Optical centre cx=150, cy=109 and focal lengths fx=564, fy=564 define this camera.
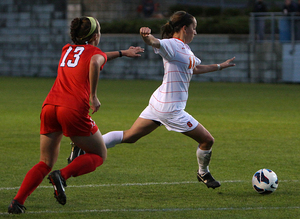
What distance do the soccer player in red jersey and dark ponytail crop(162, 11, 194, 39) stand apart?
1.28 meters

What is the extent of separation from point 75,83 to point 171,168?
288 cm

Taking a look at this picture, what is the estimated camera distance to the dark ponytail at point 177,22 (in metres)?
6.07

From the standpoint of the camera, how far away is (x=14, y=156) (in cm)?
823

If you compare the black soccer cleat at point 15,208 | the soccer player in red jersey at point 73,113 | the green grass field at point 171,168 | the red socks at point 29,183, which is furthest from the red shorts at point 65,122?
the green grass field at point 171,168

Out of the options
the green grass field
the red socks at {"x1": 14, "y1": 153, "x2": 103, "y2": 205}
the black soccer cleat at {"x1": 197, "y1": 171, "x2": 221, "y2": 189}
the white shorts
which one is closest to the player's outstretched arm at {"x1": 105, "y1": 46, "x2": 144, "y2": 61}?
the white shorts

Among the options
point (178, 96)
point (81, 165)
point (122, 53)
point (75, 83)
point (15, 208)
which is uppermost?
point (122, 53)

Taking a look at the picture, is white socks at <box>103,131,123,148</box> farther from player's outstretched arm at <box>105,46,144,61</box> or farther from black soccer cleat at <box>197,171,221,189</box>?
player's outstretched arm at <box>105,46,144,61</box>

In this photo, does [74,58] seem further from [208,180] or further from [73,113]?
[208,180]

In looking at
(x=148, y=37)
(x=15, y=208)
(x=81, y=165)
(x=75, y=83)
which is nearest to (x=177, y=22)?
(x=148, y=37)

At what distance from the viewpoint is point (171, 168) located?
7.42m

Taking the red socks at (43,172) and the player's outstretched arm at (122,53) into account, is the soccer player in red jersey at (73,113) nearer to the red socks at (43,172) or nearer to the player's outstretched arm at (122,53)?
the red socks at (43,172)

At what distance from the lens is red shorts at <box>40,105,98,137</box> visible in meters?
4.80

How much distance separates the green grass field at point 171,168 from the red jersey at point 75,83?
1.02m

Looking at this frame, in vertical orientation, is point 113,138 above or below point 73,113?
below
